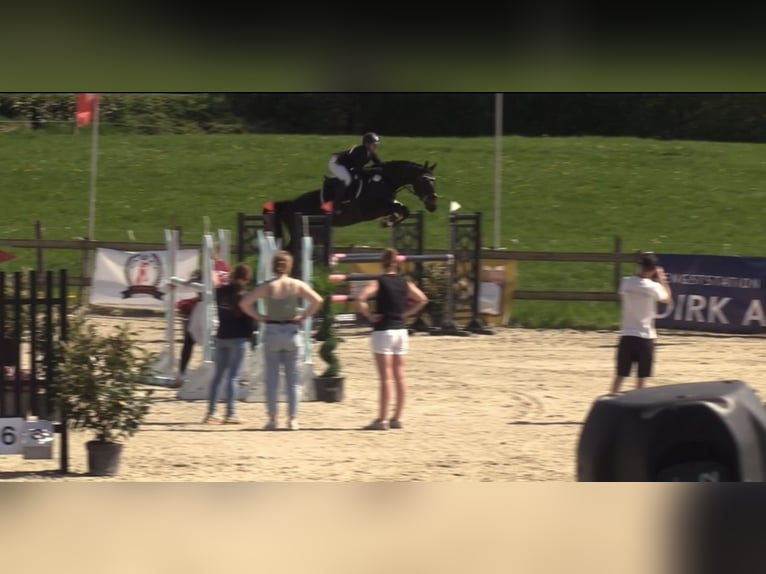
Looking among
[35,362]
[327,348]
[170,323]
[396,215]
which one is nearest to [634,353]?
[327,348]

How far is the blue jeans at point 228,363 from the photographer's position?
8.78 m

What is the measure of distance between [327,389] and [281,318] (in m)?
1.90

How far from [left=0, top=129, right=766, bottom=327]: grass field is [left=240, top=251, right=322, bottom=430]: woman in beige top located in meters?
11.3

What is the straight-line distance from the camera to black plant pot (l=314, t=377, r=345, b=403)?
10.1 m

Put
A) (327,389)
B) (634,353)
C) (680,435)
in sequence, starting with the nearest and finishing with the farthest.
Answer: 1. (680,435)
2. (634,353)
3. (327,389)

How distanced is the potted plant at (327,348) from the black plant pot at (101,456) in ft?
10.2

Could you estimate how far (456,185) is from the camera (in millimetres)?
22609

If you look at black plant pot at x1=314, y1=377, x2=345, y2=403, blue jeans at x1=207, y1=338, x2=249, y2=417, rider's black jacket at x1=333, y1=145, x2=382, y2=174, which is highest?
rider's black jacket at x1=333, y1=145, x2=382, y2=174

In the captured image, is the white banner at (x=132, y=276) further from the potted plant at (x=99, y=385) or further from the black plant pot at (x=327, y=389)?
the potted plant at (x=99, y=385)

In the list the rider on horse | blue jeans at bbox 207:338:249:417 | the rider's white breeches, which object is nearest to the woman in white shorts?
blue jeans at bbox 207:338:249:417

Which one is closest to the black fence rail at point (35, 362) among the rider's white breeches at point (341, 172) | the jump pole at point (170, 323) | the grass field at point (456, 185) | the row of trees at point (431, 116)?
the jump pole at point (170, 323)

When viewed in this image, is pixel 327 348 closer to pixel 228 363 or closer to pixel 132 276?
pixel 228 363

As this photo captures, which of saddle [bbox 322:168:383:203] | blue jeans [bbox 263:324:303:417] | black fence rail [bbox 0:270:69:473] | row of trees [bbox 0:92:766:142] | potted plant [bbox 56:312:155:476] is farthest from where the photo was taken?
saddle [bbox 322:168:383:203]

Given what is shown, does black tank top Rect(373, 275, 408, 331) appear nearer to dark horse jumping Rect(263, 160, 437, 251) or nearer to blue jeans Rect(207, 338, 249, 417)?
blue jeans Rect(207, 338, 249, 417)
